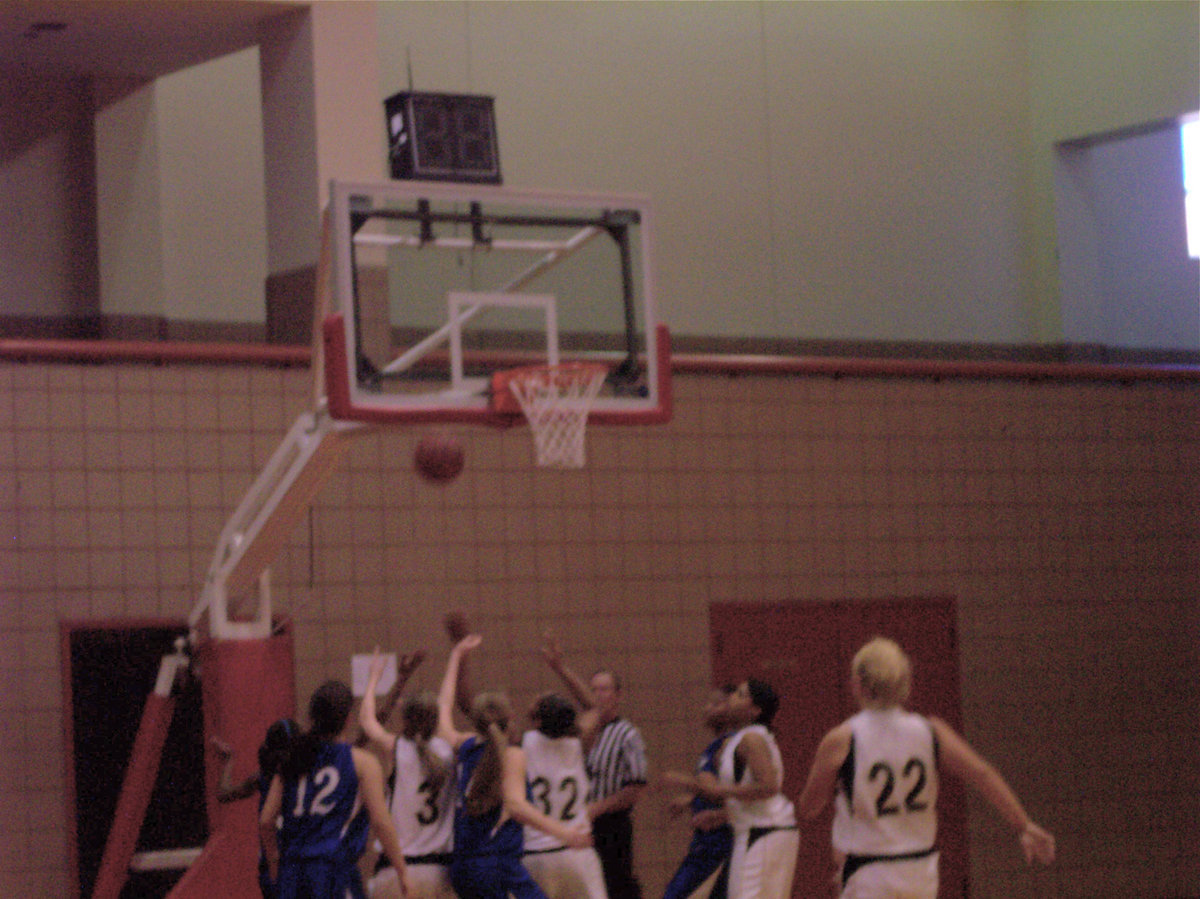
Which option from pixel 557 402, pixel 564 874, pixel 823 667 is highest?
pixel 557 402

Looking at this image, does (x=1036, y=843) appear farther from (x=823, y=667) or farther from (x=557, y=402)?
(x=823, y=667)

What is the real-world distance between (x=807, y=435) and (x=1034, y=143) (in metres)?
3.80

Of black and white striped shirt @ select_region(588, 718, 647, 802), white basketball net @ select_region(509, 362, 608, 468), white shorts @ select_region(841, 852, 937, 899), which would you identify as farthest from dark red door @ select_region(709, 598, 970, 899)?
white shorts @ select_region(841, 852, 937, 899)

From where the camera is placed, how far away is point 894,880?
6211mm

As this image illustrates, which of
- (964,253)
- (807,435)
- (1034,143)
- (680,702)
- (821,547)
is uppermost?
(1034,143)

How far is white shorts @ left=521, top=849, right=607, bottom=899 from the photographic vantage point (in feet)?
26.9

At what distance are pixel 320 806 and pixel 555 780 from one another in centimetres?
178

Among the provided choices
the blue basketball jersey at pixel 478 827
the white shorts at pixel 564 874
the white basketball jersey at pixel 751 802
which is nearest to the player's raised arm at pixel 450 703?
the blue basketball jersey at pixel 478 827

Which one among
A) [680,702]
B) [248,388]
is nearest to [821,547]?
[680,702]

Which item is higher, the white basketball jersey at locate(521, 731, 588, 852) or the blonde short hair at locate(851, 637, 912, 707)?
the blonde short hair at locate(851, 637, 912, 707)

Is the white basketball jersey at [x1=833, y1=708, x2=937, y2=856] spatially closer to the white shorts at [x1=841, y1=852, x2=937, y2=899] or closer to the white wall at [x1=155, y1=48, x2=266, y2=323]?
the white shorts at [x1=841, y1=852, x2=937, y2=899]

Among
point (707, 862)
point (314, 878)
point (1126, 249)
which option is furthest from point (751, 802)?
point (1126, 249)

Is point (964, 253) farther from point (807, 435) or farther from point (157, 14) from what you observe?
point (157, 14)

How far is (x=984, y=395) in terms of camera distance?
12.1 metres
